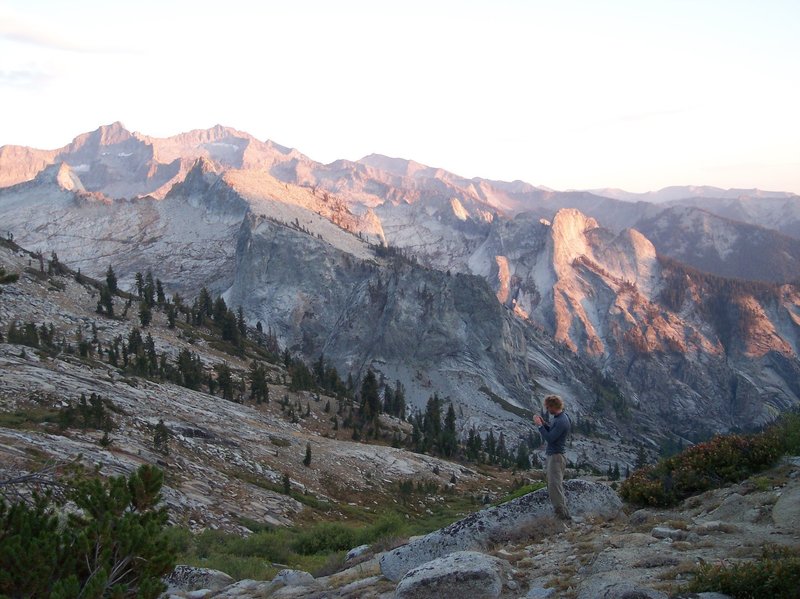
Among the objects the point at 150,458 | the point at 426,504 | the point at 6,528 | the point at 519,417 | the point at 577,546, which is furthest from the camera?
the point at 519,417

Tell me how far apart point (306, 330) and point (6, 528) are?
168 m

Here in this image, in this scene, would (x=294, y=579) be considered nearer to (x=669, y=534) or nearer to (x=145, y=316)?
(x=669, y=534)

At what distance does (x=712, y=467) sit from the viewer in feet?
49.4

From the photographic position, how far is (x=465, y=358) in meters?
169

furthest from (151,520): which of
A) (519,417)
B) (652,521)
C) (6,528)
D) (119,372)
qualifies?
(519,417)

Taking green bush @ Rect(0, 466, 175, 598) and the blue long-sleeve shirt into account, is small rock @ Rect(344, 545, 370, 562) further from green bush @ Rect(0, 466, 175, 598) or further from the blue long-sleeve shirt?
green bush @ Rect(0, 466, 175, 598)

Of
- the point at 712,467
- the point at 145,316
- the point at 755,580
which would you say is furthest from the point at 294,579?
the point at 145,316

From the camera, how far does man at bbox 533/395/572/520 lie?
14141 mm

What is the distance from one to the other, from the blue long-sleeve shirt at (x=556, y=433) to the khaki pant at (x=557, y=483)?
166 mm

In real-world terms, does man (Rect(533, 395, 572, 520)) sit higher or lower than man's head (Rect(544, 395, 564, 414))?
lower

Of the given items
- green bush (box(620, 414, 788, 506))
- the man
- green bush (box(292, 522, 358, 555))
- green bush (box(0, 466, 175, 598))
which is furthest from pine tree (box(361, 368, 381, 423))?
green bush (box(0, 466, 175, 598))

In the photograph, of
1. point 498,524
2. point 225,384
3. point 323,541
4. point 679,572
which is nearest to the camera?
point 679,572

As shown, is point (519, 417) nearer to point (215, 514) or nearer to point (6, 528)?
point (215, 514)

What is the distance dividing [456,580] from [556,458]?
456cm
